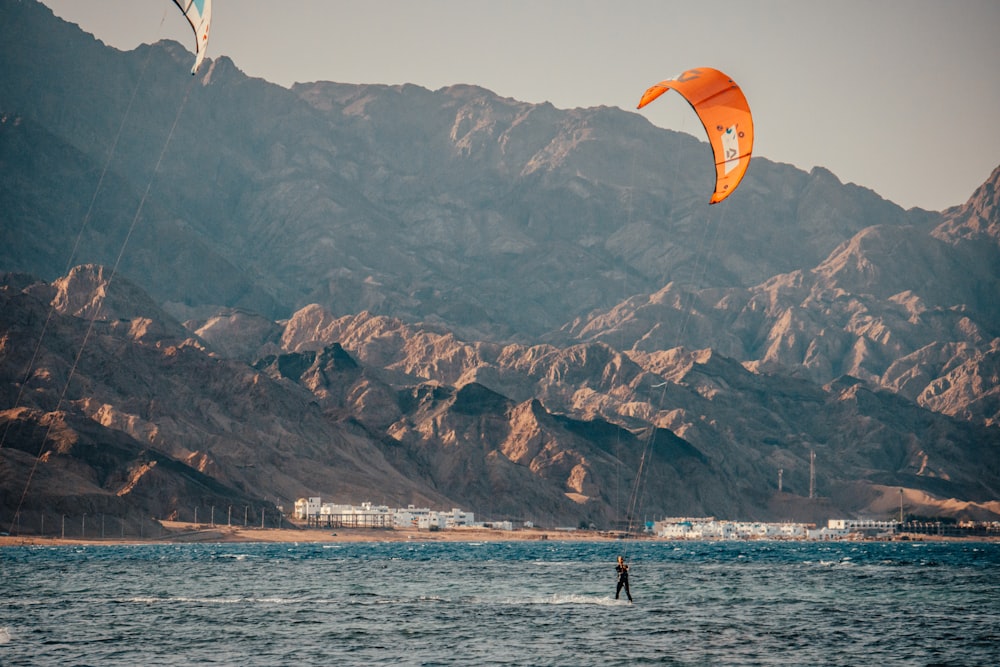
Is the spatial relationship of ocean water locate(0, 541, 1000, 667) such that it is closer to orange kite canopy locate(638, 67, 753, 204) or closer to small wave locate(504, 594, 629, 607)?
small wave locate(504, 594, 629, 607)

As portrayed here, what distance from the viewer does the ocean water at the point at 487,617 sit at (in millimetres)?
63656

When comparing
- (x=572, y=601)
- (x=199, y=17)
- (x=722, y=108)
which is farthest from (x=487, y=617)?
(x=199, y=17)

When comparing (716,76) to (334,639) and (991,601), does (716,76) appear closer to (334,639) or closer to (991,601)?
(334,639)

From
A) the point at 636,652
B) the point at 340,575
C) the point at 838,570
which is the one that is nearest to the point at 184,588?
the point at 340,575

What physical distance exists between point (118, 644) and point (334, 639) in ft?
33.4

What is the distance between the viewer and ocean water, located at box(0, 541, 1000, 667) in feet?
209

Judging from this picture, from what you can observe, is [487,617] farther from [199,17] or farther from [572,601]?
[199,17]

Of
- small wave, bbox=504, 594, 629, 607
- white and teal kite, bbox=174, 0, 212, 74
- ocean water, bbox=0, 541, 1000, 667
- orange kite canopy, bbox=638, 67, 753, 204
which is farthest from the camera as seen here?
small wave, bbox=504, 594, 629, 607

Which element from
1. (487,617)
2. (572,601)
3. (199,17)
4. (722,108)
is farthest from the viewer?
(572,601)

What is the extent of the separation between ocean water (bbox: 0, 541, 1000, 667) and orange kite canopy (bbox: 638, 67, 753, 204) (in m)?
23.4

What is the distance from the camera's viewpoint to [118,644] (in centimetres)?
6656

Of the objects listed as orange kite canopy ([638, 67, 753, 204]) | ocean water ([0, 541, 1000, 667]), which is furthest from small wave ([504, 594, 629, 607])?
orange kite canopy ([638, 67, 753, 204])

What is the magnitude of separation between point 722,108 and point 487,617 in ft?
104

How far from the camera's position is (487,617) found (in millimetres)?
81500
